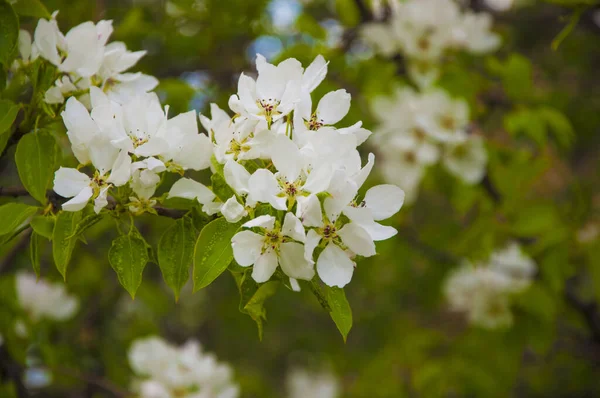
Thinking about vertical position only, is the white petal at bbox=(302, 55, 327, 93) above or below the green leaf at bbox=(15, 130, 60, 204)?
above

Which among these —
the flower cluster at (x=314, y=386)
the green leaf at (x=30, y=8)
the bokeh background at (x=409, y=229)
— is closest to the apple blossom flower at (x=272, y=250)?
the green leaf at (x=30, y=8)

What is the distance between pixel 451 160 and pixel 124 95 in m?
→ 1.69

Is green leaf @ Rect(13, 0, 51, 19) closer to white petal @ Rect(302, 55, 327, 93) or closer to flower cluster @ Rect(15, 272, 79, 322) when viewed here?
white petal @ Rect(302, 55, 327, 93)

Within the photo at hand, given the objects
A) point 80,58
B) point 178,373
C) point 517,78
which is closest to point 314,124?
point 80,58

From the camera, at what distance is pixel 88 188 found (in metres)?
1.02

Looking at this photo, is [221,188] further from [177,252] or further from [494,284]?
[494,284]

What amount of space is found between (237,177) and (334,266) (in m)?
0.22

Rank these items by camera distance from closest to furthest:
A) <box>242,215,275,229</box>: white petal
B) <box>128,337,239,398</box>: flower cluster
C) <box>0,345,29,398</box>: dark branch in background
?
<box>242,215,275,229</box>: white petal, <box>0,345,29,398</box>: dark branch in background, <box>128,337,239,398</box>: flower cluster

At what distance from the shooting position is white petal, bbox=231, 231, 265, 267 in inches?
37.8

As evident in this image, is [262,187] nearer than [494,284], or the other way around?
[262,187]

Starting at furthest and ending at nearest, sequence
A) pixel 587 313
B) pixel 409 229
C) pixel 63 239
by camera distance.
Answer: pixel 409 229, pixel 587 313, pixel 63 239

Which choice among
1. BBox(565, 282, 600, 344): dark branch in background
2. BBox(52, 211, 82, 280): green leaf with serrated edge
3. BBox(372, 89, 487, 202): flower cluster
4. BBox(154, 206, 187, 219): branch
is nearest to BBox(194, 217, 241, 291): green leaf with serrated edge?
BBox(154, 206, 187, 219): branch

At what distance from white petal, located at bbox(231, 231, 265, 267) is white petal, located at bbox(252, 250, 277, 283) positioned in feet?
0.04

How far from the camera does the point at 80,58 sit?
125 cm
